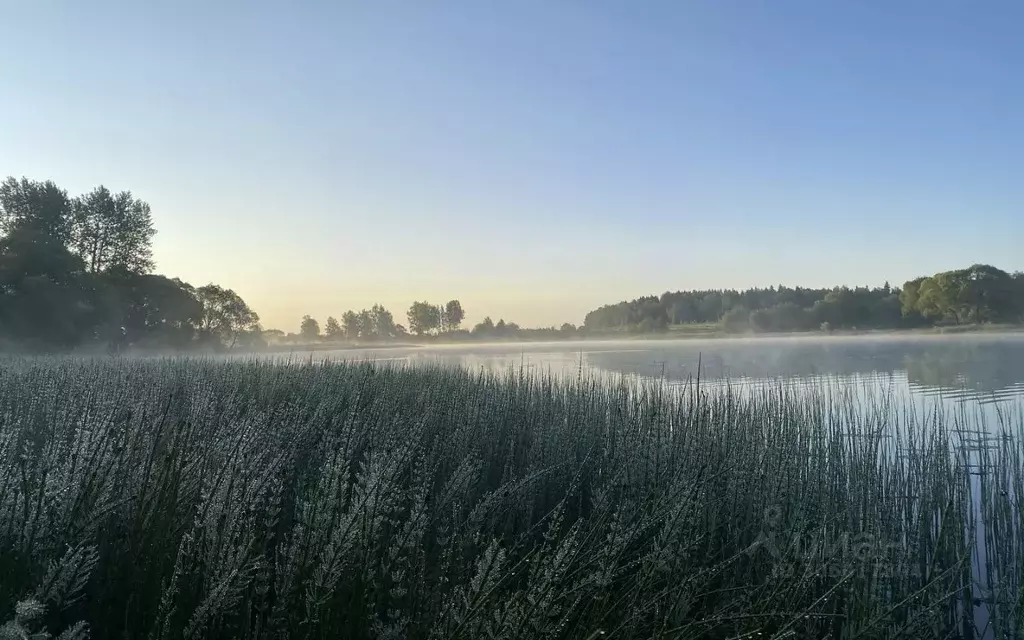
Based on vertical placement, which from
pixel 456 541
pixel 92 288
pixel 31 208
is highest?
pixel 31 208

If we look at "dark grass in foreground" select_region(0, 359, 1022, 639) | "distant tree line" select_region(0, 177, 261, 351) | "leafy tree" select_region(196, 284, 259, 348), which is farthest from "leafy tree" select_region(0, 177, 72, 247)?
"dark grass in foreground" select_region(0, 359, 1022, 639)

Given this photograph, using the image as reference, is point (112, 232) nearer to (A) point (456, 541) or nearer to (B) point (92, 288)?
(B) point (92, 288)

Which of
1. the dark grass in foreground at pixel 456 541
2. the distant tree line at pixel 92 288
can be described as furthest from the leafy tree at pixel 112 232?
the dark grass in foreground at pixel 456 541

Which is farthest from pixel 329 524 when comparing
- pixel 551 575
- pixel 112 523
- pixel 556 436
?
pixel 556 436

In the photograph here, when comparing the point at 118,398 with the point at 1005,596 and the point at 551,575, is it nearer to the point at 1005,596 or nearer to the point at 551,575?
the point at 551,575

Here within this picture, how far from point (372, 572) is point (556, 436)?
2826mm

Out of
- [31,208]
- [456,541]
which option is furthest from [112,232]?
[456,541]

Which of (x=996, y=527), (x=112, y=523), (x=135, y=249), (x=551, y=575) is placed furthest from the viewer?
(x=135, y=249)

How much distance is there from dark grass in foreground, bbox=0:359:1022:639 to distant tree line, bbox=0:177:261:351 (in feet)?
70.6

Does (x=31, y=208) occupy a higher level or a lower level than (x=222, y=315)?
higher

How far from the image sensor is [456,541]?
2.31m

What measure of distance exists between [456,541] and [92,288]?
91.3 feet

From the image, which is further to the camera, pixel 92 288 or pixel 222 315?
pixel 222 315

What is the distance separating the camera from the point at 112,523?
2.59 metres
